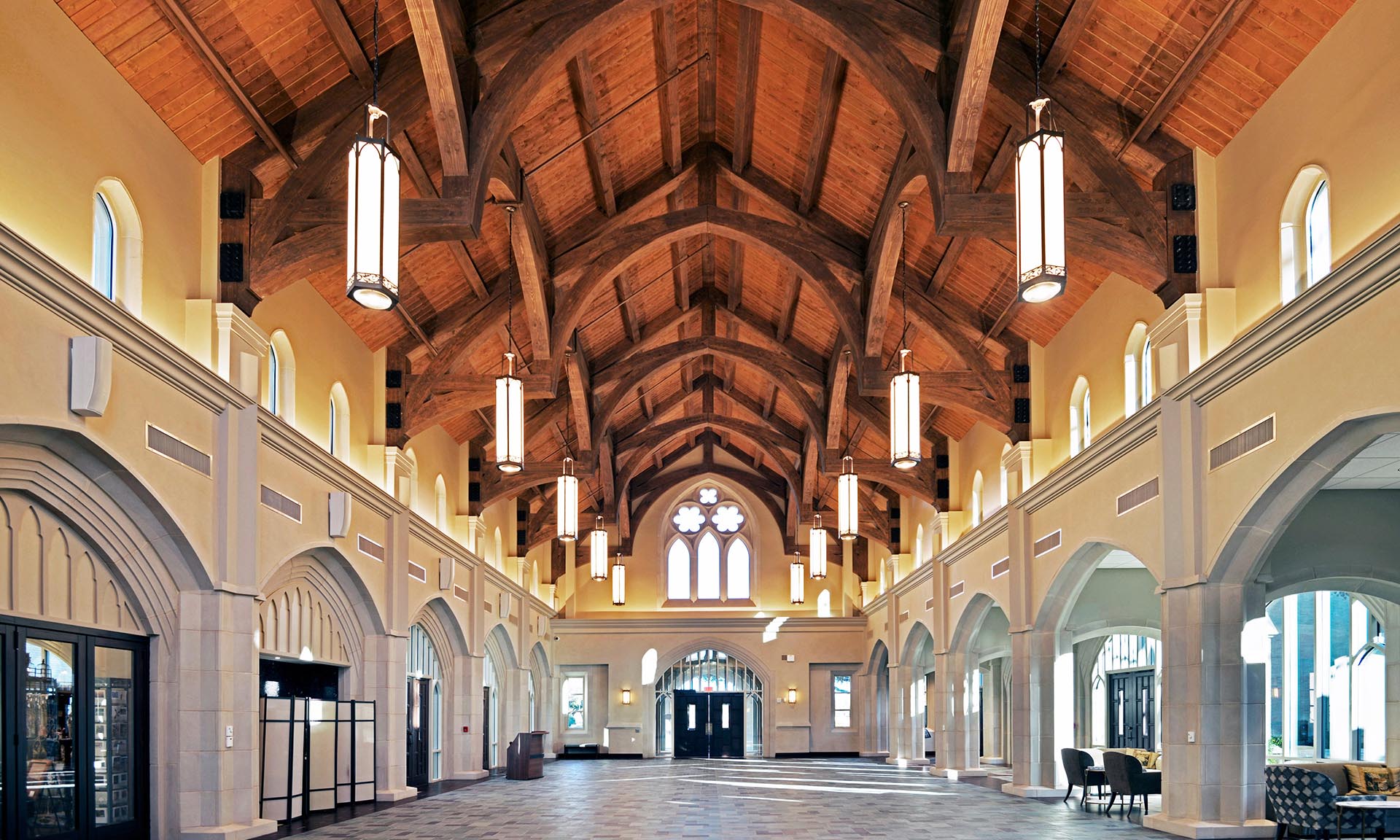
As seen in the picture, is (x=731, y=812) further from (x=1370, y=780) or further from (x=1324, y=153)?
(x=1324, y=153)

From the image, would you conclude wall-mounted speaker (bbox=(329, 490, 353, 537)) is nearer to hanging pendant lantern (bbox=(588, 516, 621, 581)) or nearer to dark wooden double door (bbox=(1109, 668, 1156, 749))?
hanging pendant lantern (bbox=(588, 516, 621, 581))

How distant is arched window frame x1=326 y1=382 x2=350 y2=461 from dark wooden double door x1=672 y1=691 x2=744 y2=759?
21424 millimetres

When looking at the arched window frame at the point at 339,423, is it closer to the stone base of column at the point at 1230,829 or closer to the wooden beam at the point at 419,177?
the wooden beam at the point at 419,177

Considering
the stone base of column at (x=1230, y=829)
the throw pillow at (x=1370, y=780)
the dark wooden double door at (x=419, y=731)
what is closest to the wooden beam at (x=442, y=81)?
the stone base of column at (x=1230, y=829)

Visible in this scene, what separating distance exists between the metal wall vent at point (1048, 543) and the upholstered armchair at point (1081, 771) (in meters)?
3.01

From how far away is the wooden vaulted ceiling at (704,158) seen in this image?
1202cm

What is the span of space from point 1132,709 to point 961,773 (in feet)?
12.0

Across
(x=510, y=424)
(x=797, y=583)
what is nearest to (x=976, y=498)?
(x=797, y=583)

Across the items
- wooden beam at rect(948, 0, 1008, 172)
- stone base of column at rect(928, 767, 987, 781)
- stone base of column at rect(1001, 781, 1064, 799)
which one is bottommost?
stone base of column at rect(928, 767, 987, 781)

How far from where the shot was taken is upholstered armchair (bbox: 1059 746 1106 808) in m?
18.5

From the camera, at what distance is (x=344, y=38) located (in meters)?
12.7

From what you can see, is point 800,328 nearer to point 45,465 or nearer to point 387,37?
point 387,37

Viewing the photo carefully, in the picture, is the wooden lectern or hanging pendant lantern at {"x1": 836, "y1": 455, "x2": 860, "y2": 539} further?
the wooden lectern

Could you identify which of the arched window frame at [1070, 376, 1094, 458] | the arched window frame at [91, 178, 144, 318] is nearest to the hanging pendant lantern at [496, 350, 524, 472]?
the arched window frame at [91, 178, 144, 318]
